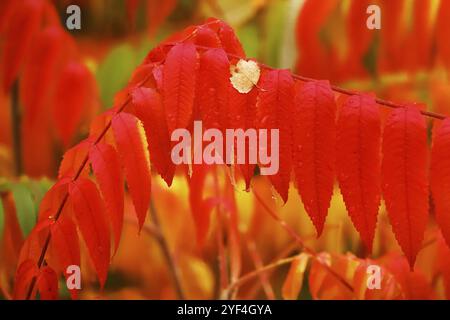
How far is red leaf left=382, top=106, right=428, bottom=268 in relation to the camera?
705mm

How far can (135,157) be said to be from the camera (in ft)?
2.41

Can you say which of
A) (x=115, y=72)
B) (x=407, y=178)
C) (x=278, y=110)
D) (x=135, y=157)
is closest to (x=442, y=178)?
(x=407, y=178)

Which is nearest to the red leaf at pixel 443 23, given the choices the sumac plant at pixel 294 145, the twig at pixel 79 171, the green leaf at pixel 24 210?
the sumac plant at pixel 294 145

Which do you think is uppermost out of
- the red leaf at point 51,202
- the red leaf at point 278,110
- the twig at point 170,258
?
the red leaf at point 278,110

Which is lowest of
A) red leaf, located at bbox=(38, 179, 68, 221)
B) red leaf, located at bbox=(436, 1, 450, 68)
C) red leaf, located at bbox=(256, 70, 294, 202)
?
red leaf, located at bbox=(38, 179, 68, 221)

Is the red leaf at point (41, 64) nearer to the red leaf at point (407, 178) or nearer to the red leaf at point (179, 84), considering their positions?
the red leaf at point (179, 84)

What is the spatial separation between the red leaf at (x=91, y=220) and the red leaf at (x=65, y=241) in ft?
0.06

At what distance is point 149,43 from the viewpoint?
1431 millimetres

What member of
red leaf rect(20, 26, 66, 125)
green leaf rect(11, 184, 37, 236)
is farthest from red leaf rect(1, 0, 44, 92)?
green leaf rect(11, 184, 37, 236)

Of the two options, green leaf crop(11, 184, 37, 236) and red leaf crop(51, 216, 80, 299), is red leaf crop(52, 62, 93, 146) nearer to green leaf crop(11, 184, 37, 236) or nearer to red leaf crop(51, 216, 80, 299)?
green leaf crop(11, 184, 37, 236)

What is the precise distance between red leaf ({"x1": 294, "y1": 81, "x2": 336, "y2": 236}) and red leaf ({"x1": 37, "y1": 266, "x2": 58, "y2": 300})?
242mm

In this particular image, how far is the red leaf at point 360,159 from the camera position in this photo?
708 millimetres

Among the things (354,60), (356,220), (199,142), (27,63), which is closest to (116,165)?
(199,142)

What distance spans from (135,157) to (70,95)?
385 millimetres
